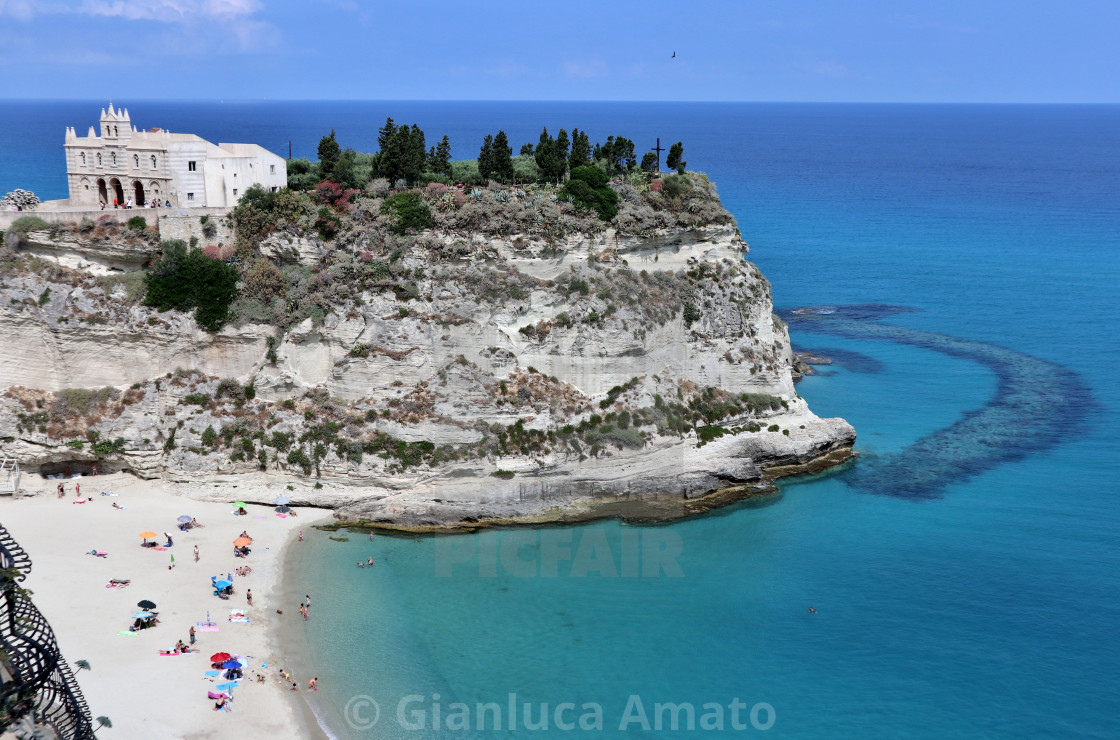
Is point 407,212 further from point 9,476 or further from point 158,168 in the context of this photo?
point 9,476

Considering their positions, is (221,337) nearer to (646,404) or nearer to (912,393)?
(646,404)

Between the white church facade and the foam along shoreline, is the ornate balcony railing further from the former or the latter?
the white church facade

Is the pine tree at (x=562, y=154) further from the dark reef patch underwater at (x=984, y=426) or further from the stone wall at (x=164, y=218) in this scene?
the dark reef patch underwater at (x=984, y=426)

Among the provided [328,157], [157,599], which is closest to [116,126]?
[328,157]

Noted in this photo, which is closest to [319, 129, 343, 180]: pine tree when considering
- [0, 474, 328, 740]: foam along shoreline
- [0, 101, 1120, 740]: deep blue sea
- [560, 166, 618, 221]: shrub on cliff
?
[560, 166, 618, 221]: shrub on cliff

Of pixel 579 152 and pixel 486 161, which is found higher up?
pixel 579 152

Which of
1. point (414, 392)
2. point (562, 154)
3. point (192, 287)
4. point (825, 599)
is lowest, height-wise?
point (825, 599)

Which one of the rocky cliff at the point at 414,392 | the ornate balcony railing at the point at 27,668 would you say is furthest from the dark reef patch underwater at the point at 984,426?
the ornate balcony railing at the point at 27,668

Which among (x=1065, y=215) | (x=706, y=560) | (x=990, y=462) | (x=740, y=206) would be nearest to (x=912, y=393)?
(x=990, y=462)
